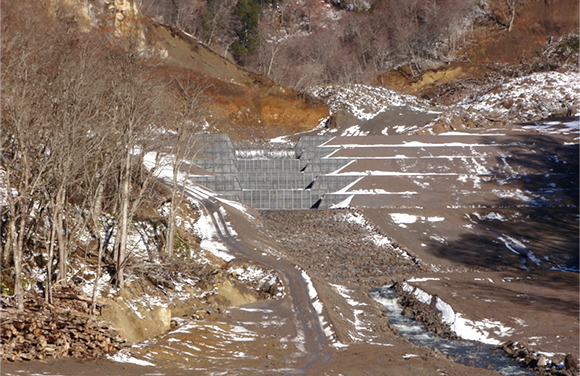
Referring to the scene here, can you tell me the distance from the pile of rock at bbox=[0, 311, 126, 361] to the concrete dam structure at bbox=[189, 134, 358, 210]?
3398cm

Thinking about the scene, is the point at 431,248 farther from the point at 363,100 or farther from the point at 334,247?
the point at 363,100

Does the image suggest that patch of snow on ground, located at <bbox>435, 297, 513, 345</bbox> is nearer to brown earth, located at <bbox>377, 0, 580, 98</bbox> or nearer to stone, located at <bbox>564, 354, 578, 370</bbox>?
stone, located at <bbox>564, 354, 578, 370</bbox>

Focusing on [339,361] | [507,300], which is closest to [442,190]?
[507,300]

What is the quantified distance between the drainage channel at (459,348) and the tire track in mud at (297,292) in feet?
A: 13.5

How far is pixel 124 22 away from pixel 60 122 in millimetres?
54074

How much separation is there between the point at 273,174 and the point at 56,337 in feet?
144

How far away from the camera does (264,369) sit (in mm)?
18172

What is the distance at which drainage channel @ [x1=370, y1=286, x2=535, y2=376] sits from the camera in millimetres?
22250

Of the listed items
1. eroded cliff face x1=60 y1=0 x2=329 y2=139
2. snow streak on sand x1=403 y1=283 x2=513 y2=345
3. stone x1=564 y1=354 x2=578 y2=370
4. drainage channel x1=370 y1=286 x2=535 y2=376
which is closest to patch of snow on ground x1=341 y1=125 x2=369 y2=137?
eroded cliff face x1=60 y1=0 x2=329 y2=139

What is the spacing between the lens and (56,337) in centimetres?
1620

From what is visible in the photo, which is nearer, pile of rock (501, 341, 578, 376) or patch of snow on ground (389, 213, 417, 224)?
pile of rock (501, 341, 578, 376)

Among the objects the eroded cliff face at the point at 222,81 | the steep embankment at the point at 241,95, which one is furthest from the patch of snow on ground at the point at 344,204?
the steep embankment at the point at 241,95

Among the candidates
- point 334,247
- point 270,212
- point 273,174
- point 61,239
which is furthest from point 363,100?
point 61,239

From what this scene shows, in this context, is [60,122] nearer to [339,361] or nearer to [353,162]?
[339,361]
